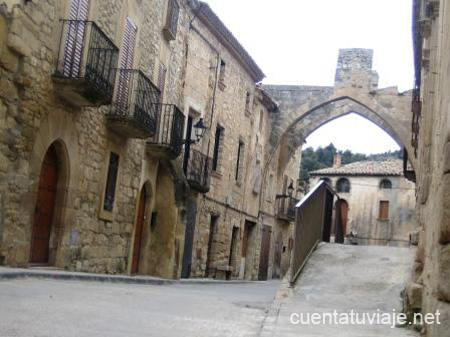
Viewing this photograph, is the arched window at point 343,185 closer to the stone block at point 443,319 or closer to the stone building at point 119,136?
the stone building at point 119,136

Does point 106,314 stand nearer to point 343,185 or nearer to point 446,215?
point 446,215

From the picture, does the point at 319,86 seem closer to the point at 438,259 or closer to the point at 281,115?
the point at 281,115

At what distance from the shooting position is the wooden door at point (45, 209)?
9.63 m

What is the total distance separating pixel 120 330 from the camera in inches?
178

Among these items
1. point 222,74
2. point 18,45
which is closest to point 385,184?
point 222,74

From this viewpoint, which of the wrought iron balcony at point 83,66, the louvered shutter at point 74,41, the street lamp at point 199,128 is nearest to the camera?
the wrought iron balcony at point 83,66

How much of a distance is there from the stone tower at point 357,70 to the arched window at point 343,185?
17147 mm

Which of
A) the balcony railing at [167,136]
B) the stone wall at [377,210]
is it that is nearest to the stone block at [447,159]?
the balcony railing at [167,136]

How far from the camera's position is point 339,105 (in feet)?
90.5

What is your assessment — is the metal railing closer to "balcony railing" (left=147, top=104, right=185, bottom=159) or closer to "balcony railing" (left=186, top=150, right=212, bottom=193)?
"balcony railing" (left=147, top=104, right=185, bottom=159)

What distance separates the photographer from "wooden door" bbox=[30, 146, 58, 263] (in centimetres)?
963

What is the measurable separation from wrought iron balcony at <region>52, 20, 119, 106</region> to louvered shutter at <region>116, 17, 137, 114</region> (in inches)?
57.3

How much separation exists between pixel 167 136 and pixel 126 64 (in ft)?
7.87

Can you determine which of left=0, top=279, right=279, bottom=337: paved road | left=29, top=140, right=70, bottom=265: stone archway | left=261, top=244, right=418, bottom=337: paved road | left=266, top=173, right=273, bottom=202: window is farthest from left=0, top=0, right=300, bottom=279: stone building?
left=266, top=173, right=273, bottom=202: window
